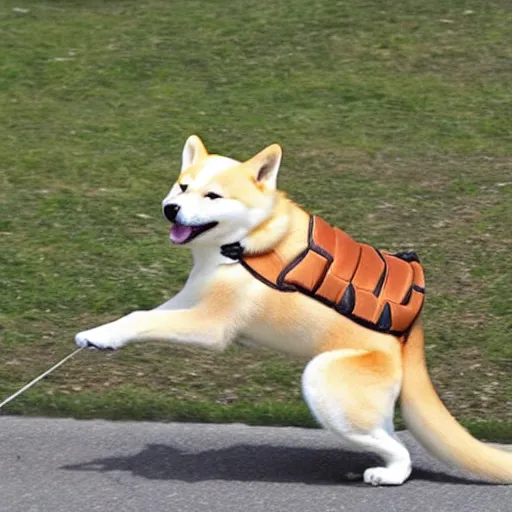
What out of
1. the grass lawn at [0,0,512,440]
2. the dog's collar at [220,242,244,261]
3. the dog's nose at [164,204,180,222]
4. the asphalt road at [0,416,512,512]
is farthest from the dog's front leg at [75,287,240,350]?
the grass lawn at [0,0,512,440]

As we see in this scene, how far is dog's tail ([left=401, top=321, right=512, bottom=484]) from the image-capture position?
15.5 feet

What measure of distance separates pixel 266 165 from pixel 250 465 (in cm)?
118

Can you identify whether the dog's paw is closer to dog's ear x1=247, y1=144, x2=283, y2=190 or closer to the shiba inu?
the shiba inu

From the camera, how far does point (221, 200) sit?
4.61m

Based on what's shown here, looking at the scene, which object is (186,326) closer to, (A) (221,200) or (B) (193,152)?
(A) (221,200)

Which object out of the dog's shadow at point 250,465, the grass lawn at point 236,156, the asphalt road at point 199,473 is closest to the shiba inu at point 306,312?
the asphalt road at point 199,473

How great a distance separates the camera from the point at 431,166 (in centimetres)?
863

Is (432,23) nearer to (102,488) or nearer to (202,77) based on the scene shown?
(202,77)

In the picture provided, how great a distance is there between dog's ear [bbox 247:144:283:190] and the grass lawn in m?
1.25

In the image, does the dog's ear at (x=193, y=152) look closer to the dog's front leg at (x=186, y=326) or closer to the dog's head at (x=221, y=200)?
the dog's head at (x=221, y=200)

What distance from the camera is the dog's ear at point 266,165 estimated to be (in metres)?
4.70

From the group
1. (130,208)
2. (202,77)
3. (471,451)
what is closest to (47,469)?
(471,451)

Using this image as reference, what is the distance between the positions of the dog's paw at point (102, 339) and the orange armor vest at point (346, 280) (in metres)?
0.52

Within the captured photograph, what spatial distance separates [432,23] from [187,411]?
6.33 meters
